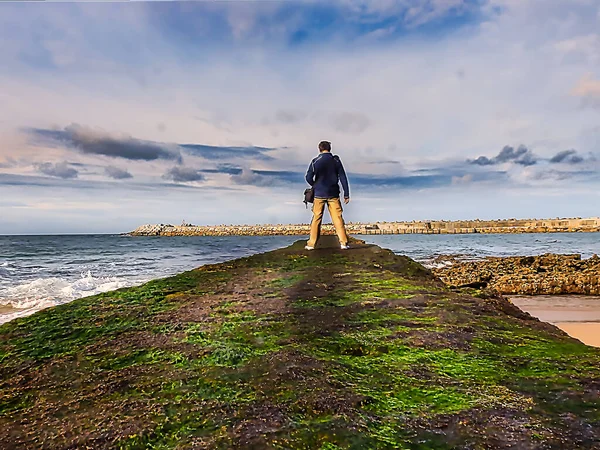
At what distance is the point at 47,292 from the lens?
16.4 m

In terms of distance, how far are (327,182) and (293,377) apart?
6984mm

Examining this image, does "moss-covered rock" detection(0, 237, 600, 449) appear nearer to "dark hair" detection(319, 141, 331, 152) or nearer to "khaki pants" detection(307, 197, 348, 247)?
"khaki pants" detection(307, 197, 348, 247)

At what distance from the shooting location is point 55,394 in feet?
7.66

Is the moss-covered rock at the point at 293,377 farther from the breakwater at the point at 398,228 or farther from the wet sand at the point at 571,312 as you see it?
the breakwater at the point at 398,228

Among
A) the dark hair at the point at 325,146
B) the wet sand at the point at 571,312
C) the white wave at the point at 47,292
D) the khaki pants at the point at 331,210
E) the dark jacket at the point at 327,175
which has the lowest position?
the wet sand at the point at 571,312

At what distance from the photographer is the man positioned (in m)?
9.11

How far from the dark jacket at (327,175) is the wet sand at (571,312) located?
615 cm

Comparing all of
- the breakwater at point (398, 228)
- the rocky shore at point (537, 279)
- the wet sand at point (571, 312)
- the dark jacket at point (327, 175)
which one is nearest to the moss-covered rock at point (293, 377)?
the dark jacket at point (327, 175)

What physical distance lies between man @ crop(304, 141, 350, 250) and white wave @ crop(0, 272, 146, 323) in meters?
8.93

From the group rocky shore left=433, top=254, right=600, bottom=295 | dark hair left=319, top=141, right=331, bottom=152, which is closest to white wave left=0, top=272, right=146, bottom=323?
dark hair left=319, top=141, right=331, bottom=152

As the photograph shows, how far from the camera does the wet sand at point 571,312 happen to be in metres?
9.60

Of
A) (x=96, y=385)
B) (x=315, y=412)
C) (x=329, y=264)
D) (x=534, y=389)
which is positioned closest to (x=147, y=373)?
(x=96, y=385)

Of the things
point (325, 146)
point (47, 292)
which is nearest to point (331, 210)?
point (325, 146)

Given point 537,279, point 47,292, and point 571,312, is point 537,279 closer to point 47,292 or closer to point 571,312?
point 571,312
